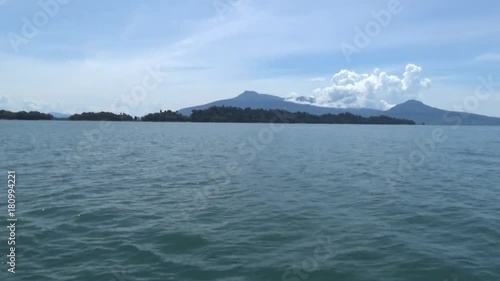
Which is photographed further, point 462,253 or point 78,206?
point 78,206

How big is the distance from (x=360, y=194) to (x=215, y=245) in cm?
1564

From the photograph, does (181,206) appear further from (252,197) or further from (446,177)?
(446,177)

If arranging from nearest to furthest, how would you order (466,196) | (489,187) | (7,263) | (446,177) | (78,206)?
(7,263)
(78,206)
(466,196)
(489,187)
(446,177)

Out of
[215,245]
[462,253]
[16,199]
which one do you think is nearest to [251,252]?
[215,245]

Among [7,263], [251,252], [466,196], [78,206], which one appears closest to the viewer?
[7,263]

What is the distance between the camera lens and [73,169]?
40.5 meters

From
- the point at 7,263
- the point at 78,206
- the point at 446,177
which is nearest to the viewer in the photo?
the point at 7,263

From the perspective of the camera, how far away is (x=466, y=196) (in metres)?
29.2

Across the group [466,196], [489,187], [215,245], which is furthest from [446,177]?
[215,245]

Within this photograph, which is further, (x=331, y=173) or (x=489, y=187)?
(x=331, y=173)

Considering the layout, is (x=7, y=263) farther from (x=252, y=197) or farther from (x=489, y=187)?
(x=489, y=187)

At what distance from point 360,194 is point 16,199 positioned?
23.7 meters

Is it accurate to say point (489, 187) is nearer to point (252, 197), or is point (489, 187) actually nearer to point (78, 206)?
point (252, 197)

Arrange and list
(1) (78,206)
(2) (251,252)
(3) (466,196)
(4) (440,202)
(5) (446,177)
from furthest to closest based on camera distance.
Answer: (5) (446,177), (3) (466,196), (4) (440,202), (1) (78,206), (2) (251,252)
